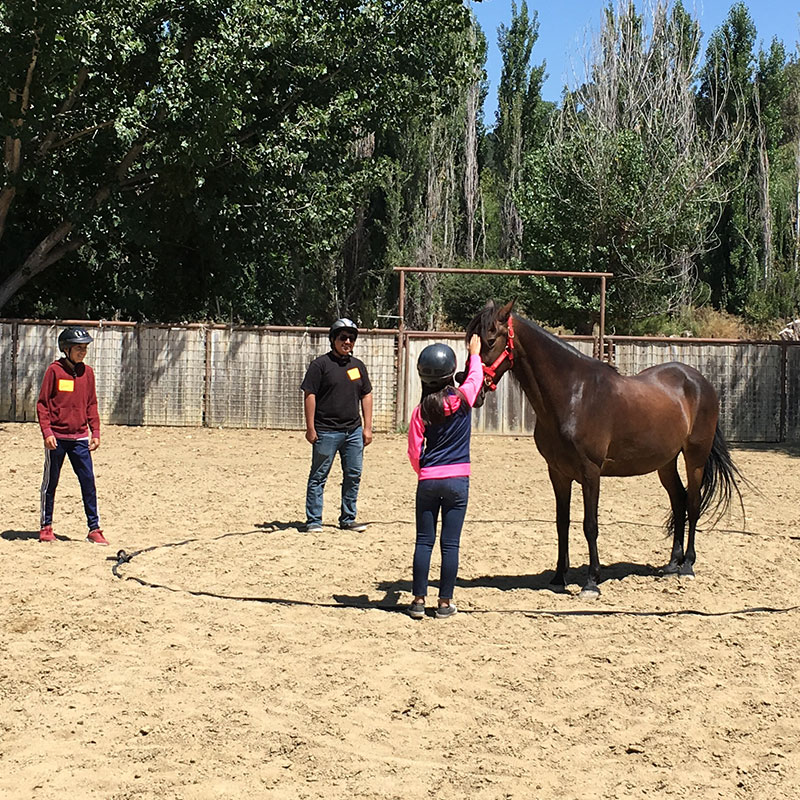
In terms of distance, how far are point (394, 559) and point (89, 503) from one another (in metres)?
2.66

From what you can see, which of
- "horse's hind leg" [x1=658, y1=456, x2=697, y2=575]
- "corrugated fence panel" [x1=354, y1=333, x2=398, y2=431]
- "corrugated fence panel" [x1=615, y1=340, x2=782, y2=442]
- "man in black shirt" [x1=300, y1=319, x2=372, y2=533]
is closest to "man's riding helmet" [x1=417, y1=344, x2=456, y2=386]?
"horse's hind leg" [x1=658, y1=456, x2=697, y2=575]

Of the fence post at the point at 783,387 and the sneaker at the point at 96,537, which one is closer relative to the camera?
the sneaker at the point at 96,537

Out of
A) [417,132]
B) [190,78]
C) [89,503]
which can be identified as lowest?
[89,503]

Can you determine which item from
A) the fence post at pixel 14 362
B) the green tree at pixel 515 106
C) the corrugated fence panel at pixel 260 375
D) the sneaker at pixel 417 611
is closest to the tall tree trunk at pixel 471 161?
the green tree at pixel 515 106

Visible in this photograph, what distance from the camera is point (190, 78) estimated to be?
60.2 ft

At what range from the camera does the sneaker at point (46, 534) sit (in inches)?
340

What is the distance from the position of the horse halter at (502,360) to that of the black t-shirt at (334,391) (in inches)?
97.2

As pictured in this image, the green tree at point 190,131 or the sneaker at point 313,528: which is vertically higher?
the green tree at point 190,131

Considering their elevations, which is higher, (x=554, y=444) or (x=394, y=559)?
(x=554, y=444)

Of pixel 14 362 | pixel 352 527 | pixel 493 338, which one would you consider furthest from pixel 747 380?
pixel 14 362

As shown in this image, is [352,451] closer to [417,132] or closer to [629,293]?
[629,293]

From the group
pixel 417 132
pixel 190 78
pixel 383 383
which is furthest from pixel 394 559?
pixel 417 132

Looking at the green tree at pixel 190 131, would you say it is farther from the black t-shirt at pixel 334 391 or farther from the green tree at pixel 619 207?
the black t-shirt at pixel 334 391

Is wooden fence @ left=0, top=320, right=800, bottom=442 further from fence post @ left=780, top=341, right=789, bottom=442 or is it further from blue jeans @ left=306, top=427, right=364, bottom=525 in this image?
blue jeans @ left=306, top=427, right=364, bottom=525
